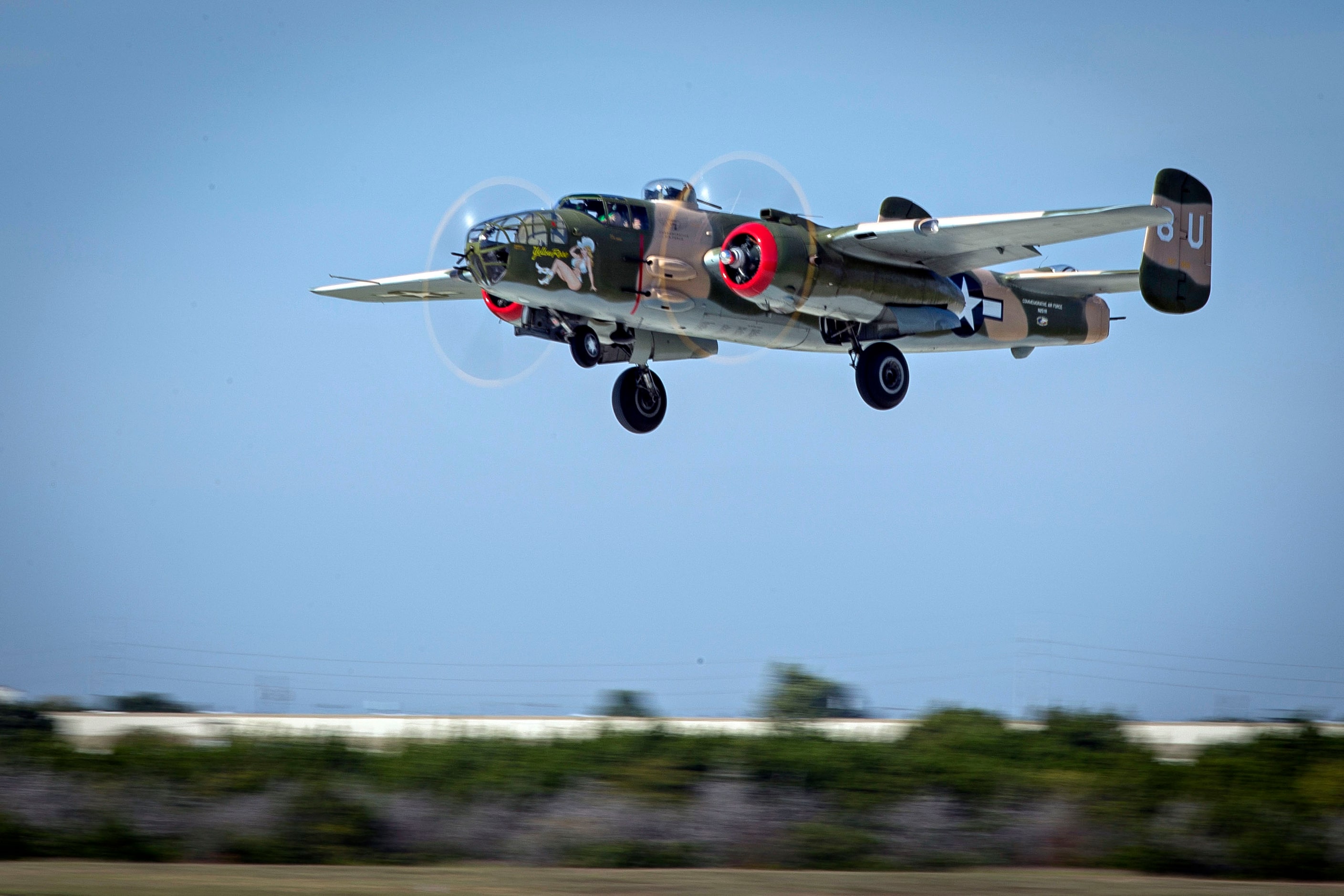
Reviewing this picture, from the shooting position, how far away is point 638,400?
25.2 meters

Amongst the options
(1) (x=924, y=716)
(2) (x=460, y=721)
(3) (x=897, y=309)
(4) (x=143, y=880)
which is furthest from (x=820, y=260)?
(4) (x=143, y=880)

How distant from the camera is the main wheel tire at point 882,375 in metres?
25.0

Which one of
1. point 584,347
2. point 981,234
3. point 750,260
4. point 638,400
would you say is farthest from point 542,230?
point 981,234

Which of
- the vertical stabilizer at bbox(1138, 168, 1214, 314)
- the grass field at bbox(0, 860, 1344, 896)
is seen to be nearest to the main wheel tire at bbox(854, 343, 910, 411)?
the vertical stabilizer at bbox(1138, 168, 1214, 314)

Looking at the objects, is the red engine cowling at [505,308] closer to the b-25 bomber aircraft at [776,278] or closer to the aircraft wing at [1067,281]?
the b-25 bomber aircraft at [776,278]

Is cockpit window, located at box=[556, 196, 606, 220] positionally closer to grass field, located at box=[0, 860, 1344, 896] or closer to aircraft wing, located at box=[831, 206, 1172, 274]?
aircraft wing, located at box=[831, 206, 1172, 274]

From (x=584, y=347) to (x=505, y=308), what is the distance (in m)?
1.54

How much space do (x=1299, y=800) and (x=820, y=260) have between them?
34.8 ft

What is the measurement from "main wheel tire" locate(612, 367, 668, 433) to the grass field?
34.3ft

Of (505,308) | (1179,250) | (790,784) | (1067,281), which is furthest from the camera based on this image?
(1067,281)

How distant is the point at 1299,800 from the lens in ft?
56.9

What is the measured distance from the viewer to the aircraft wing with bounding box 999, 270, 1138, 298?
27203 millimetres

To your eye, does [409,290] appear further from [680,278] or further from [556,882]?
[556,882]

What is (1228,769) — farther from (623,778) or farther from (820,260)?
(820,260)
